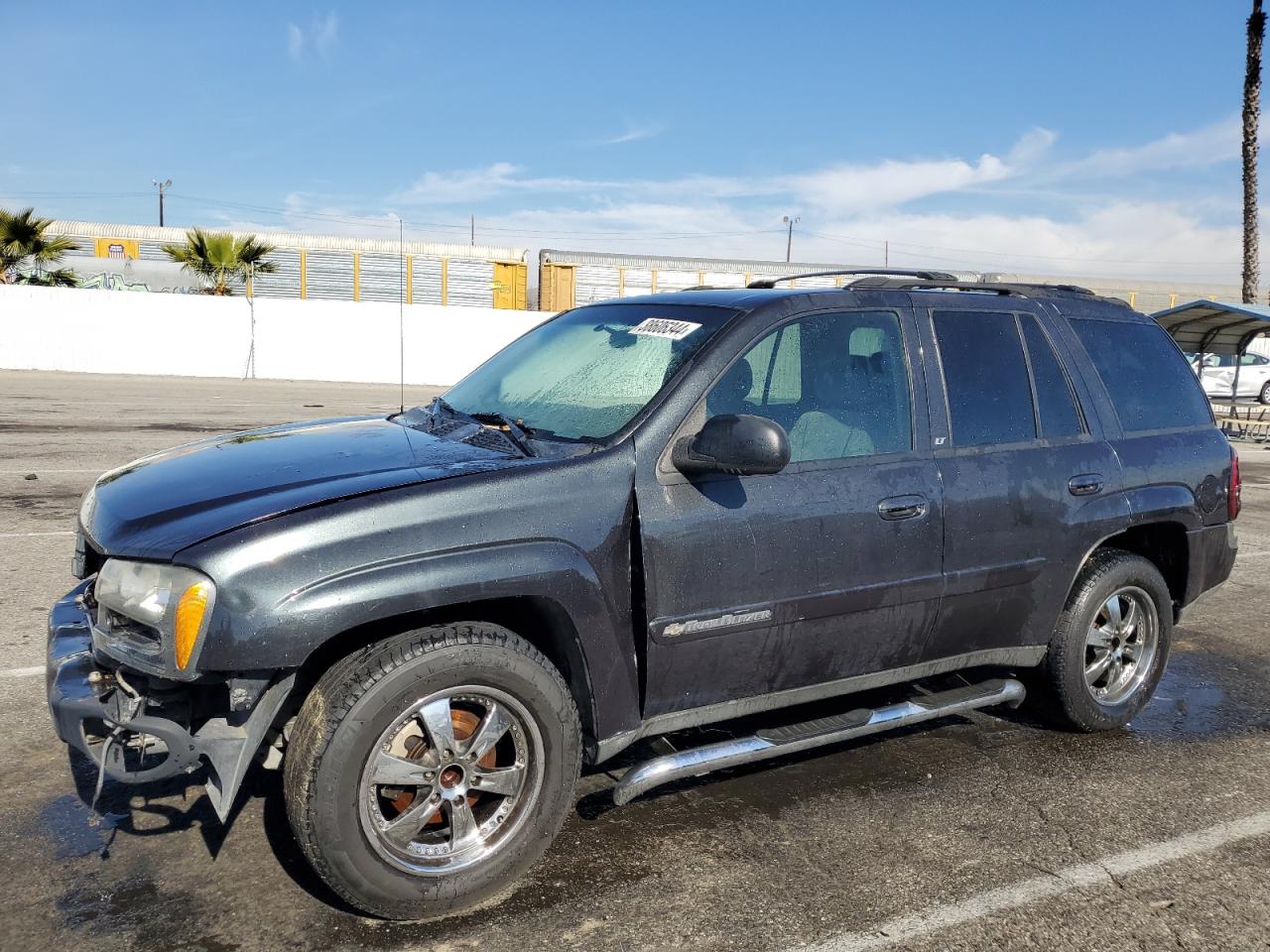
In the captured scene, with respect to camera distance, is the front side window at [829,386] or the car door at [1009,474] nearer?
the front side window at [829,386]

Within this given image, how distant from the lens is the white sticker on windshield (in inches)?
147

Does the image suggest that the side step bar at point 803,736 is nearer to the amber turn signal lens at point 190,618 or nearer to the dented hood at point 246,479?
the dented hood at point 246,479

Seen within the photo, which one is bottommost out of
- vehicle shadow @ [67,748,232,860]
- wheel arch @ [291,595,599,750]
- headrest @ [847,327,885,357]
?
vehicle shadow @ [67,748,232,860]

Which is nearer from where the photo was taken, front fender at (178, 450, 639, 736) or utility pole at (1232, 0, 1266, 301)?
front fender at (178, 450, 639, 736)

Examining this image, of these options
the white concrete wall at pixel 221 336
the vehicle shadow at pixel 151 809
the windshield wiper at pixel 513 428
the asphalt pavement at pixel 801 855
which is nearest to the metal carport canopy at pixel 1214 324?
the asphalt pavement at pixel 801 855

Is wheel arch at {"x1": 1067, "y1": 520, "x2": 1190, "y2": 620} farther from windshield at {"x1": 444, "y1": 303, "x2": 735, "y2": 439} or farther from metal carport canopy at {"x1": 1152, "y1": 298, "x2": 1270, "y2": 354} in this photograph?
metal carport canopy at {"x1": 1152, "y1": 298, "x2": 1270, "y2": 354}

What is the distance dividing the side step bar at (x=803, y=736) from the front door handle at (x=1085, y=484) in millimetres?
815

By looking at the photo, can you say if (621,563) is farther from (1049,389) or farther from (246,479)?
(1049,389)

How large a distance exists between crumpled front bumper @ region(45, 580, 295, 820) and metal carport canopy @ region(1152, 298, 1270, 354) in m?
17.8

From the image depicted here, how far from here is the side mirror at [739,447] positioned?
317 cm

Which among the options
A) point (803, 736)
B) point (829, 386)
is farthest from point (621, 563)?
point (829, 386)

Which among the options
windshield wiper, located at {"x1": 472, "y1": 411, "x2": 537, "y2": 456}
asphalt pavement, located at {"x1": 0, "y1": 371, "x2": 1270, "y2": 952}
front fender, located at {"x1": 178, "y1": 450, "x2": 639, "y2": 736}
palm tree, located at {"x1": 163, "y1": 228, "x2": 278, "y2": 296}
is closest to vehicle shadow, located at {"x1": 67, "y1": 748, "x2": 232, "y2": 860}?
asphalt pavement, located at {"x1": 0, "y1": 371, "x2": 1270, "y2": 952}

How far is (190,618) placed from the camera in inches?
105

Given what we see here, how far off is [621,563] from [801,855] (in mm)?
1135
